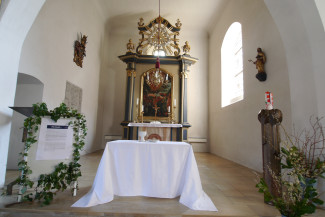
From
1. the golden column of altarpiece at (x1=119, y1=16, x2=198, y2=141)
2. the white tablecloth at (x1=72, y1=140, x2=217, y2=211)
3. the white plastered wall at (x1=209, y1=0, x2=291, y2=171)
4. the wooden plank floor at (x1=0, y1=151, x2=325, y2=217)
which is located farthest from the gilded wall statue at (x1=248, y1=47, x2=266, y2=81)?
the golden column of altarpiece at (x1=119, y1=16, x2=198, y2=141)

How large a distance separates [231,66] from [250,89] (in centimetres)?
198

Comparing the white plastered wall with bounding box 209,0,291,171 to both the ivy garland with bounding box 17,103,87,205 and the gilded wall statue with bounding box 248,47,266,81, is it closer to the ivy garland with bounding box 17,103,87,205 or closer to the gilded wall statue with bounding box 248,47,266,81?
the gilded wall statue with bounding box 248,47,266,81

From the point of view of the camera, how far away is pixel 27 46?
325cm

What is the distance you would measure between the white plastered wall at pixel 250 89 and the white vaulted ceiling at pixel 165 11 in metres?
0.58

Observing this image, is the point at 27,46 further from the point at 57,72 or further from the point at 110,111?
the point at 110,111

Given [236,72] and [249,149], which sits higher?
[236,72]

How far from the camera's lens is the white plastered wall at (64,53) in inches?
137

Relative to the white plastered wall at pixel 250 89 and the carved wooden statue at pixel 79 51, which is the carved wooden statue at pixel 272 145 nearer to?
the white plastered wall at pixel 250 89

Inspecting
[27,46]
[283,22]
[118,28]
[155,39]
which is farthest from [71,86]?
[283,22]

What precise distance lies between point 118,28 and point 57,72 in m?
4.49

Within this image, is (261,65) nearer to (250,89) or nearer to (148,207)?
(250,89)

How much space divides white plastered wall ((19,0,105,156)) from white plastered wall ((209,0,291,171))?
431 centimetres

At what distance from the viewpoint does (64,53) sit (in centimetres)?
441

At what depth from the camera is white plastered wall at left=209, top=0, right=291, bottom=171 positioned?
11.1ft
